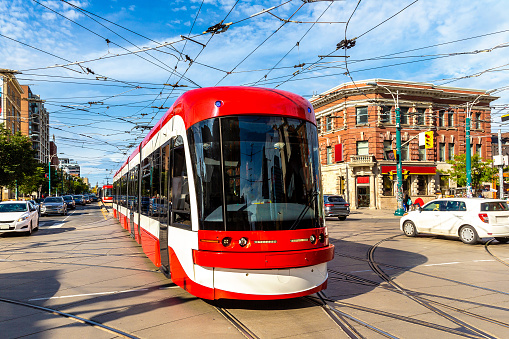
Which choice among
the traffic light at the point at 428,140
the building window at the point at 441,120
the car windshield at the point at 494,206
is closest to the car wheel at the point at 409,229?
the car windshield at the point at 494,206

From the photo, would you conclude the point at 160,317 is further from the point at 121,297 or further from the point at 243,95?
the point at 243,95

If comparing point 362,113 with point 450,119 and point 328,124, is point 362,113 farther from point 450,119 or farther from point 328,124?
point 450,119

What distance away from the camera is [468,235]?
13320 millimetres

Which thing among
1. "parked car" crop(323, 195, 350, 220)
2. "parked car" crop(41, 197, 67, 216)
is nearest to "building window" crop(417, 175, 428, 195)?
"parked car" crop(323, 195, 350, 220)

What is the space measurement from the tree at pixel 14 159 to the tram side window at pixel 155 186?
105 ft

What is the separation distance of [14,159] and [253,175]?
36653mm

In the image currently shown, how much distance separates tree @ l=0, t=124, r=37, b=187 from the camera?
3578 centimetres

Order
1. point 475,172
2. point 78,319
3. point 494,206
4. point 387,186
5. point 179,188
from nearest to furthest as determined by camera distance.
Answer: point 78,319
point 179,188
point 494,206
point 475,172
point 387,186

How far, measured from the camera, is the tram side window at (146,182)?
31.9ft

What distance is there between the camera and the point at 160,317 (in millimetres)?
5668

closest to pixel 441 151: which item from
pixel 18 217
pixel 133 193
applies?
pixel 133 193

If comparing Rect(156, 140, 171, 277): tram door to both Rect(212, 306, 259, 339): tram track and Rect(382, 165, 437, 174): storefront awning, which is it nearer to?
Rect(212, 306, 259, 339): tram track

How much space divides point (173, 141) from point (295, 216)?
2.49 m

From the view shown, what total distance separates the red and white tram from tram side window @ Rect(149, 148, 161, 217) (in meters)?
1.67
